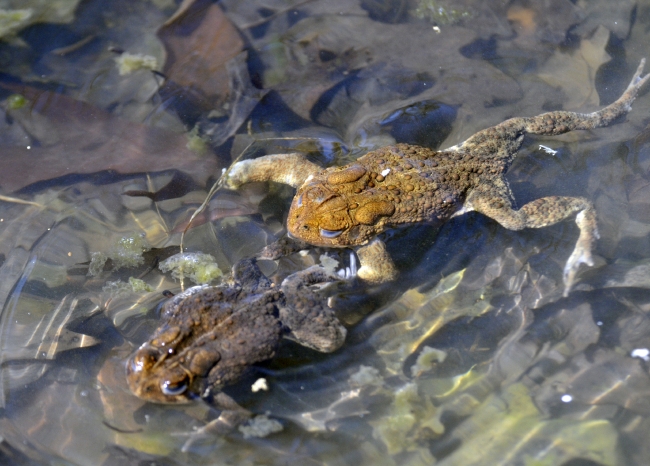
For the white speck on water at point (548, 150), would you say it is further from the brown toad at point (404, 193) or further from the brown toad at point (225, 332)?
the brown toad at point (225, 332)

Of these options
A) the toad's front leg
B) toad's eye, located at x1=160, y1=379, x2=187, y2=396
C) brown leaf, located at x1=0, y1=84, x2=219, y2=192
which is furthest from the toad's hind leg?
toad's eye, located at x1=160, y1=379, x2=187, y2=396

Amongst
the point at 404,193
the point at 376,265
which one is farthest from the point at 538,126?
the point at 376,265

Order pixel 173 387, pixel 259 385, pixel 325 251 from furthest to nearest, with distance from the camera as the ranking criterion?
pixel 325 251 → pixel 259 385 → pixel 173 387

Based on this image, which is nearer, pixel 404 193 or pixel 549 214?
pixel 404 193

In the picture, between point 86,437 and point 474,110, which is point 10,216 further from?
point 474,110

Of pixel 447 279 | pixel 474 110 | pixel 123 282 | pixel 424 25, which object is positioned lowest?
pixel 123 282

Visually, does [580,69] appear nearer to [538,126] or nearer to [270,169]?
[538,126]

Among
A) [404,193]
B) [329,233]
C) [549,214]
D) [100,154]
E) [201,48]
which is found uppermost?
[201,48]

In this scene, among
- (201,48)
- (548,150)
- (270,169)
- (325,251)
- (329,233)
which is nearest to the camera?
(329,233)

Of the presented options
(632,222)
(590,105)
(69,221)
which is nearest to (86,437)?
(69,221)
